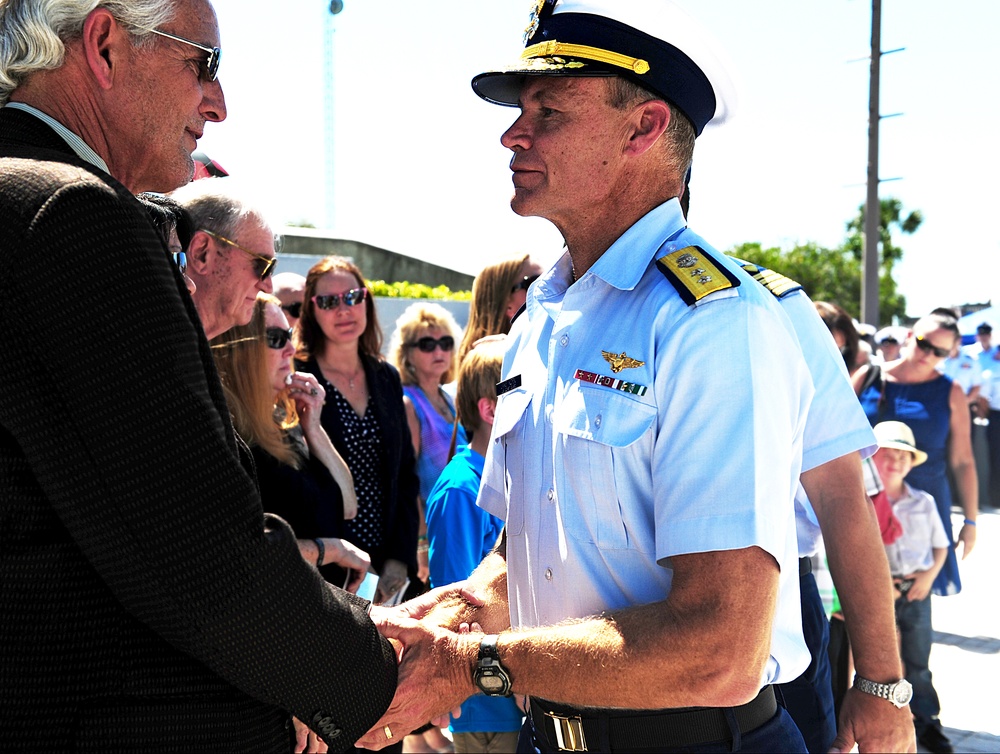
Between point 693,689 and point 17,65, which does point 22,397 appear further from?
point 693,689

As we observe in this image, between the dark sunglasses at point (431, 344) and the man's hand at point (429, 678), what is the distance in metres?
3.95

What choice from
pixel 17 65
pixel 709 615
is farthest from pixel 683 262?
pixel 17 65

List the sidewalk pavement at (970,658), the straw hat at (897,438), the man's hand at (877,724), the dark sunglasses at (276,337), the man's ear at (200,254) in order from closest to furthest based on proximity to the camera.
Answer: the man's hand at (877,724) < the man's ear at (200,254) < the dark sunglasses at (276,337) < the sidewalk pavement at (970,658) < the straw hat at (897,438)

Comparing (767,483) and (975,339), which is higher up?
(767,483)

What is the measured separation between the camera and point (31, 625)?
140cm

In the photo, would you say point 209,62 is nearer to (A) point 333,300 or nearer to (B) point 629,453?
(B) point 629,453

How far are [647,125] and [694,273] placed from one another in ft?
1.18

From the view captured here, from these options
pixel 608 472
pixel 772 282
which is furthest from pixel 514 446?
pixel 772 282

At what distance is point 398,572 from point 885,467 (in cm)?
314

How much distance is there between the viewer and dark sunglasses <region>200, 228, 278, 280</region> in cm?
325

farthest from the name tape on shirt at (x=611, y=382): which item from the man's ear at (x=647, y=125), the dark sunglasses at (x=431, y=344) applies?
the dark sunglasses at (x=431, y=344)

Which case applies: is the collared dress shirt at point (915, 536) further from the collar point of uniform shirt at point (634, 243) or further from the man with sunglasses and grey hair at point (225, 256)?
the collar point of uniform shirt at point (634, 243)

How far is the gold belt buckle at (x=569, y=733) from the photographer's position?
1956 millimetres

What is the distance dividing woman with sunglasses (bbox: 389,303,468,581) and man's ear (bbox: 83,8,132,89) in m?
3.86
